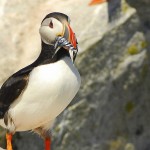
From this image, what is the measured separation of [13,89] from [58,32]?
2.85 feet

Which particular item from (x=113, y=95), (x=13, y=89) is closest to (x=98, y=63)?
(x=113, y=95)

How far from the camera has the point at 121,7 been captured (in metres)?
10.7

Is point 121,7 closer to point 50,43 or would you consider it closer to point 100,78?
point 100,78

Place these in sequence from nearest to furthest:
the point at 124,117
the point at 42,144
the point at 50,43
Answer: the point at 50,43
the point at 42,144
the point at 124,117

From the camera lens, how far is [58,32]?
281 inches

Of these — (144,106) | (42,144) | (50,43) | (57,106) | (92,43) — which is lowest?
(144,106)

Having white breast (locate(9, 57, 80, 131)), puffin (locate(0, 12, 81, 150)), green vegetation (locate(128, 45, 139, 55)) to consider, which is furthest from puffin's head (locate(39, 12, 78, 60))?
green vegetation (locate(128, 45, 139, 55))

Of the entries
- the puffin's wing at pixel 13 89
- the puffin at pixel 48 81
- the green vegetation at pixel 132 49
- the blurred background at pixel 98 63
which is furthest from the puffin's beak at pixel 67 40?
the green vegetation at pixel 132 49

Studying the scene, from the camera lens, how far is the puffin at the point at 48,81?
7.13 meters

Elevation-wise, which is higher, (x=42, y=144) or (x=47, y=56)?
(x=47, y=56)

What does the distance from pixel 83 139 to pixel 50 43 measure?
3.52 m

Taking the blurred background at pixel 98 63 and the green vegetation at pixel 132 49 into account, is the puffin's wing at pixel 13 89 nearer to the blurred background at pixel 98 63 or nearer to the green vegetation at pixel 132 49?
the blurred background at pixel 98 63

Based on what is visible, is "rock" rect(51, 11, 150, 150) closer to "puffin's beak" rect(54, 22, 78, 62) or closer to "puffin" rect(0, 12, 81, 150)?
"puffin" rect(0, 12, 81, 150)

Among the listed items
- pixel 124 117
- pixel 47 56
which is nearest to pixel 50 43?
pixel 47 56
